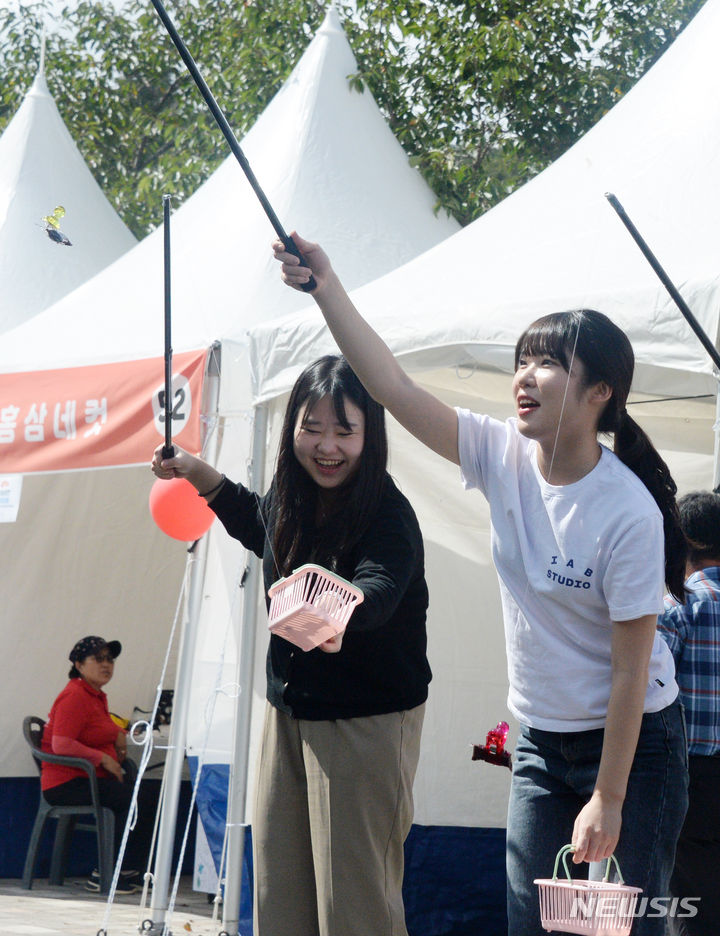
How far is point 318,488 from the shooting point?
8.14 ft

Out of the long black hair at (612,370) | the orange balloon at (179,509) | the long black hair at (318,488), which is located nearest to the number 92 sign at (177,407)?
the orange balloon at (179,509)

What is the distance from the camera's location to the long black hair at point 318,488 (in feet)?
7.80

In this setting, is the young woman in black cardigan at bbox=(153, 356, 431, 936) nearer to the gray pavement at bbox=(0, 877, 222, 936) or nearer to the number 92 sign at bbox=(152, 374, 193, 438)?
the number 92 sign at bbox=(152, 374, 193, 438)

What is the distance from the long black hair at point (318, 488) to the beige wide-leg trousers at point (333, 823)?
312mm

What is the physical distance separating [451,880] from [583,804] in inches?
105

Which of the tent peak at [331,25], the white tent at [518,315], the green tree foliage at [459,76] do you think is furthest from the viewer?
the green tree foliage at [459,76]

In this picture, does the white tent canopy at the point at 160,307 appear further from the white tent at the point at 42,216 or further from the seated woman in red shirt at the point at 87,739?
the white tent at the point at 42,216

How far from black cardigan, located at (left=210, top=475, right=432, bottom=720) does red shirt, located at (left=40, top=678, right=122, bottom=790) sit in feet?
12.7

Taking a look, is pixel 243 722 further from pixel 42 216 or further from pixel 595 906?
pixel 42 216

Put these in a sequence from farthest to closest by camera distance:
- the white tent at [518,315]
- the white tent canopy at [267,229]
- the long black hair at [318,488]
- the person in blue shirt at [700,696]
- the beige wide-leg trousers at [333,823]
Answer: the white tent canopy at [267,229] → the white tent at [518,315] → the person in blue shirt at [700,696] → the long black hair at [318,488] → the beige wide-leg trousers at [333,823]

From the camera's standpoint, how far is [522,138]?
9.77 m

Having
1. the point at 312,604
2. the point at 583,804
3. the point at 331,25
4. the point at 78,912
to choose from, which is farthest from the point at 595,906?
the point at 331,25

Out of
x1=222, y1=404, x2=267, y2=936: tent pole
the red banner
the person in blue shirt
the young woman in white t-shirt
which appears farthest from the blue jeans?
the red banner

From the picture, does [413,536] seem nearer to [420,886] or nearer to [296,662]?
[296,662]
